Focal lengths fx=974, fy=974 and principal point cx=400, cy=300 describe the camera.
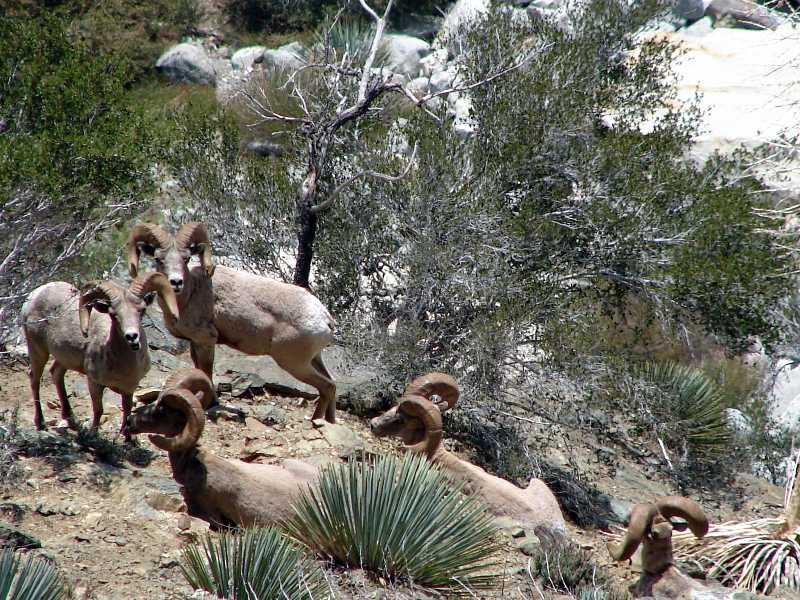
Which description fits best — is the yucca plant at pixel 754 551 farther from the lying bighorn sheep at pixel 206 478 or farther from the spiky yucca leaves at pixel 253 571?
the spiky yucca leaves at pixel 253 571

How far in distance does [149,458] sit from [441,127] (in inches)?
306

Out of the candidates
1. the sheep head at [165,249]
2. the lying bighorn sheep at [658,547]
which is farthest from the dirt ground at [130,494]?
the sheep head at [165,249]

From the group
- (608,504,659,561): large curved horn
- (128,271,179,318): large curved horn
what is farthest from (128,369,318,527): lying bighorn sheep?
(608,504,659,561): large curved horn

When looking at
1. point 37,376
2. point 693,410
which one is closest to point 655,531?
point 37,376

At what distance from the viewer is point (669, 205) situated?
15070 mm

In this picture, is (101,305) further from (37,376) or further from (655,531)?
(655,531)

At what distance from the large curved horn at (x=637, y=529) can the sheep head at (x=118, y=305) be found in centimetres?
382

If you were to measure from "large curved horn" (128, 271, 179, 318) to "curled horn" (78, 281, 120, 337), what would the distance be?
0.15m

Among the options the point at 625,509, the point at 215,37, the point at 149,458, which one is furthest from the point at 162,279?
the point at 215,37

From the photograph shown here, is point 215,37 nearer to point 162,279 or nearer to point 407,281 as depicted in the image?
point 407,281

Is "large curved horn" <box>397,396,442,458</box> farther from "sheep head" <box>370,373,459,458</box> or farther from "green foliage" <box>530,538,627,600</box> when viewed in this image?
"green foliage" <box>530,538,627,600</box>

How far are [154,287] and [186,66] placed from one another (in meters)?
24.4

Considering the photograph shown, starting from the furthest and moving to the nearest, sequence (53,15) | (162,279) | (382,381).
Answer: (53,15), (382,381), (162,279)

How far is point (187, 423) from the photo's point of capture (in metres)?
6.48
